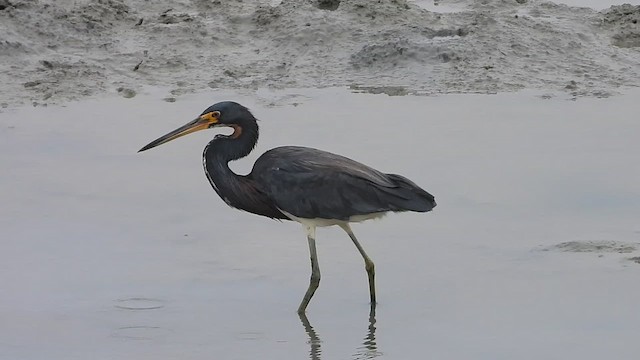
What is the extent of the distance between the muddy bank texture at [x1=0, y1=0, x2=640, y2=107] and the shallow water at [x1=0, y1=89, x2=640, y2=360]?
35 cm

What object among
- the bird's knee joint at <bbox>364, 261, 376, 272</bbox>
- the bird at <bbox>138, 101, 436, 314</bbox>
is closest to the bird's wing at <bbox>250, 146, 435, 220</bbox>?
the bird at <bbox>138, 101, 436, 314</bbox>

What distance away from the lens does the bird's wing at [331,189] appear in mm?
7152

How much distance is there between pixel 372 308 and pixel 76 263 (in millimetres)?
1652

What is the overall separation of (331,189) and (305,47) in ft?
14.8

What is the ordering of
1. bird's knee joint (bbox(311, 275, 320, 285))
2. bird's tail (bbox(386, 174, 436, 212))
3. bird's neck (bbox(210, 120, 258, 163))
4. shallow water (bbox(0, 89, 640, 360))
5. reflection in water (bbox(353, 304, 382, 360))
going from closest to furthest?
1. reflection in water (bbox(353, 304, 382, 360))
2. shallow water (bbox(0, 89, 640, 360))
3. bird's tail (bbox(386, 174, 436, 212))
4. bird's knee joint (bbox(311, 275, 320, 285))
5. bird's neck (bbox(210, 120, 258, 163))

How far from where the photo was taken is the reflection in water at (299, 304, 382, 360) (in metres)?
6.56

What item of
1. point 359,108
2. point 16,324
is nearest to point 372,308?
point 16,324

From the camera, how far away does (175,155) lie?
9508 millimetres

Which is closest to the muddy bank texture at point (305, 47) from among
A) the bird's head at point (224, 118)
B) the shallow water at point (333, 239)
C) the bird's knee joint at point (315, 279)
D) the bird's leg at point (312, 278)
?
the shallow water at point (333, 239)

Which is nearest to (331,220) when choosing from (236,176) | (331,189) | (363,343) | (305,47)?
(331,189)

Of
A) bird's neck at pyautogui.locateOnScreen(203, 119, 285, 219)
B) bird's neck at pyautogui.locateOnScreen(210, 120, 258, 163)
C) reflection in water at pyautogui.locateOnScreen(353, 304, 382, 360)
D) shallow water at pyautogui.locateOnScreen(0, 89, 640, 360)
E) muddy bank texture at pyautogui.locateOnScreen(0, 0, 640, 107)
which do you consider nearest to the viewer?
reflection in water at pyautogui.locateOnScreen(353, 304, 382, 360)

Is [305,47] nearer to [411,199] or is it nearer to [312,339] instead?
[411,199]

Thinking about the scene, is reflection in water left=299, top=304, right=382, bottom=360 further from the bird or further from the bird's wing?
the bird's wing

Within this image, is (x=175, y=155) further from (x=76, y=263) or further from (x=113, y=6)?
(x=113, y=6)
